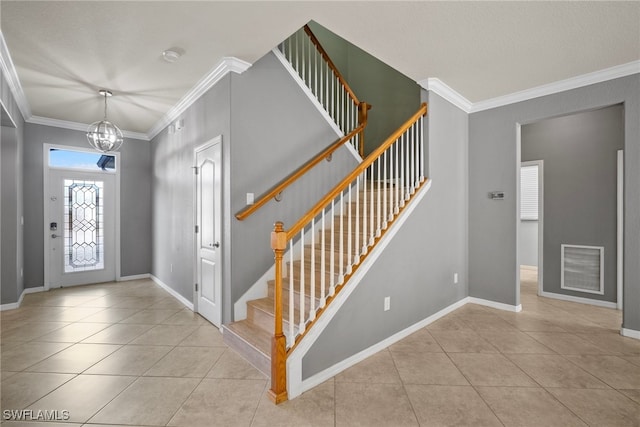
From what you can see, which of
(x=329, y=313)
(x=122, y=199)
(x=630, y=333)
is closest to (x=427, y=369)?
(x=329, y=313)

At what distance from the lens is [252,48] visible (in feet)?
9.01

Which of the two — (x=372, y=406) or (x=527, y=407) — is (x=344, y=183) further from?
(x=527, y=407)

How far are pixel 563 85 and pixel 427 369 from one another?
3.55 m

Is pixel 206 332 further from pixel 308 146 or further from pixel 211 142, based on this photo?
pixel 308 146

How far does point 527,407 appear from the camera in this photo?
2.02 meters

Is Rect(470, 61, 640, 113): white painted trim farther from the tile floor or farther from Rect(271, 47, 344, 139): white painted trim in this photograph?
the tile floor

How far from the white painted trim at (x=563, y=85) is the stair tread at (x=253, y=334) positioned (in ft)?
13.2

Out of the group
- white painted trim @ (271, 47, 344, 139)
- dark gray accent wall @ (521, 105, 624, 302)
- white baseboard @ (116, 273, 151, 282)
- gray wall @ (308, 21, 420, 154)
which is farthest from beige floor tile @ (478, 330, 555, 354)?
white baseboard @ (116, 273, 151, 282)

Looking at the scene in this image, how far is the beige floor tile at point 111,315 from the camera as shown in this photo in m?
3.59

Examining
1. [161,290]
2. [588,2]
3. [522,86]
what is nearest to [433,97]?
[522,86]

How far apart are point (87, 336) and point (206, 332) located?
1218mm

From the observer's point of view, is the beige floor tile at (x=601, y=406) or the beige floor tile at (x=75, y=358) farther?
the beige floor tile at (x=75, y=358)

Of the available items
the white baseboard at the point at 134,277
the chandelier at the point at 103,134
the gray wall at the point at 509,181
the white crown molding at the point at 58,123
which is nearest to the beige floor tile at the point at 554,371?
the gray wall at the point at 509,181

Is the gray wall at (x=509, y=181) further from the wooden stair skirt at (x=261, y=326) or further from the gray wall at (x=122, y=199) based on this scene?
the gray wall at (x=122, y=199)
